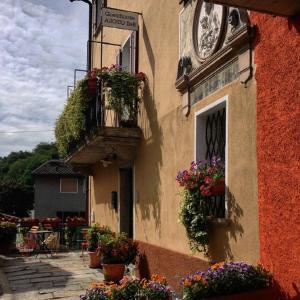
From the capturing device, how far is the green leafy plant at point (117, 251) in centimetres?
986

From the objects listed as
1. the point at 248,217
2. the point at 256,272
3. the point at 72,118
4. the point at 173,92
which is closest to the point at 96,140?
the point at 72,118

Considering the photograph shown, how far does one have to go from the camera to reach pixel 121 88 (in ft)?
32.6

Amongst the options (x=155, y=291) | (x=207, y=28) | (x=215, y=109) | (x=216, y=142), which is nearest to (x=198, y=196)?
(x=216, y=142)

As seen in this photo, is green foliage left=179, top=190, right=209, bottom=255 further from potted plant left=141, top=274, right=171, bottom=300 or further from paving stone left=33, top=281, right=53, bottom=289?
paving stone left=33, top=281, right=53, bottom=289

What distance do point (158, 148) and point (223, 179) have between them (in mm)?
2909

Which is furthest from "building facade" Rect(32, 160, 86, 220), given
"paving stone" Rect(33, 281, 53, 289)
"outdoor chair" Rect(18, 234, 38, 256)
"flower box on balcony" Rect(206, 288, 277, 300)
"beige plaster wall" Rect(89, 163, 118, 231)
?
"flower box on balcony" Rect(206, 288, 277, 300)

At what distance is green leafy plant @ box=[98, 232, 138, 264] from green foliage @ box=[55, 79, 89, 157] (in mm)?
2824

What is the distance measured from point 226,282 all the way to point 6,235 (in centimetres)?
1264

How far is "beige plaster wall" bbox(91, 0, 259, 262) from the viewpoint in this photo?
584cm

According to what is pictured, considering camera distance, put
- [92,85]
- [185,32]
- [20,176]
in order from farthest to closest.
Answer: [20,176] < [92,85] < [185,32]

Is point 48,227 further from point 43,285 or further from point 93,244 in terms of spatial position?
point 43,285

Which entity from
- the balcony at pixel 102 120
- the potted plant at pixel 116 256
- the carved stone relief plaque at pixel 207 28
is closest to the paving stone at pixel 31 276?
the potted plant at pixel 116 256

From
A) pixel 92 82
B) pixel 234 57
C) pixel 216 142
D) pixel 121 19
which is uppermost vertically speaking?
pixel 121 19

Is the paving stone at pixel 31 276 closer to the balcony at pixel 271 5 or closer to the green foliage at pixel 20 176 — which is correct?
the balcony at pixel 271 5
